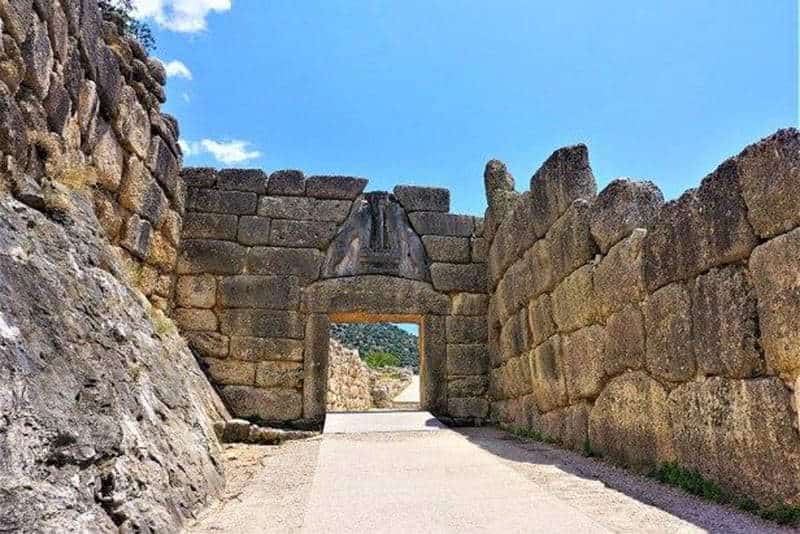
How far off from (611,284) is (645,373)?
0.81m

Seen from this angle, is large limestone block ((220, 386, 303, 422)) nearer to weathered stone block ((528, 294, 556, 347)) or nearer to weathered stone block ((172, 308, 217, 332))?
weathered stone block ((172, 308, 217, 332))

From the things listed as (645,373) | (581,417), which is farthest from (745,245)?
(581,417)

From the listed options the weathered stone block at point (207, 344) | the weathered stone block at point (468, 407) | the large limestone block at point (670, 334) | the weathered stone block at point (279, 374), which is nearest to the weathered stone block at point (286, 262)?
the weathered stone block at point (207, 344)

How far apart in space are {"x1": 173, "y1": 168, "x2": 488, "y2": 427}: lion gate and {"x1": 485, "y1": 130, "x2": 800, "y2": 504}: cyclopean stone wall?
5.06ft

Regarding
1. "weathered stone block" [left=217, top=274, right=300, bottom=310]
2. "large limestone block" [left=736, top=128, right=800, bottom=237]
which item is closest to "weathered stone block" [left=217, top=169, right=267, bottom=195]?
"weathered stone block" [left=217, top=274, right=300, bottom=310]

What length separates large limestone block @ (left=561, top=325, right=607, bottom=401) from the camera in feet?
16.0

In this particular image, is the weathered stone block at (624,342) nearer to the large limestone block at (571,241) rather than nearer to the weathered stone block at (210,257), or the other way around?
the large limestone block at (571,241)

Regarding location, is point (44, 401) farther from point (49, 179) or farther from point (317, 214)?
point (317, 214)

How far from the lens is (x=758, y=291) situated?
10.1 feet

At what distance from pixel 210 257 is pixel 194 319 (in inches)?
→ 33.4

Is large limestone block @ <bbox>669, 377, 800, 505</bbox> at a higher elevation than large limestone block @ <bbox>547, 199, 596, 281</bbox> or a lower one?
lower

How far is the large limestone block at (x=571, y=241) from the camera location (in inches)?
205

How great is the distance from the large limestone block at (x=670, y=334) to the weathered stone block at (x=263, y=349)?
15.4ft

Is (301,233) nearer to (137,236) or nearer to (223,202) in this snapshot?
(223,202)
